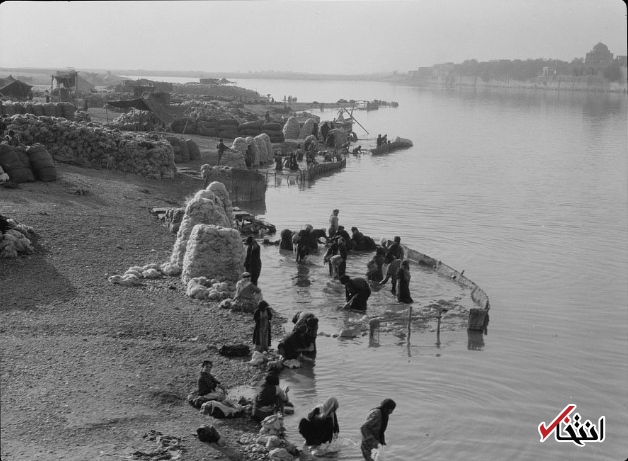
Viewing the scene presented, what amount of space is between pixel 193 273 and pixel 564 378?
7039 mm

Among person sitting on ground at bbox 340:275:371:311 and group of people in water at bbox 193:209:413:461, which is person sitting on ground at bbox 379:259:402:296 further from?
person sitting on ground at bbox 340:275:371:311

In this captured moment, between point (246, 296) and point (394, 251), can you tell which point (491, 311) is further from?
point (246, 296)

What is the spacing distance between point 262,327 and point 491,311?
19.7 feet

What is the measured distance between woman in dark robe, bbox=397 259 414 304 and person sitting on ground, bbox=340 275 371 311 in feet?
2.87

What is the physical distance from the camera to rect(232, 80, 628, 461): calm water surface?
443 inches

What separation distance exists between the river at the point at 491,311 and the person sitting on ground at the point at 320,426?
1.25 feet

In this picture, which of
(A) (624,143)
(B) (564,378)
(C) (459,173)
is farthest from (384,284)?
(A) (624,143)

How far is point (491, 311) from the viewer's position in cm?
1669

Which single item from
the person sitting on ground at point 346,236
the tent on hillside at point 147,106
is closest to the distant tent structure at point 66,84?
the tent on hillside at point 147,106

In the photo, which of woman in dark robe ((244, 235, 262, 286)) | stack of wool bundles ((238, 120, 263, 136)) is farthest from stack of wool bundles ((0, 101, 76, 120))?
woman in dark robe ((244, 235, 262, 286))

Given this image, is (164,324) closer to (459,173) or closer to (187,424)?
(187,424)

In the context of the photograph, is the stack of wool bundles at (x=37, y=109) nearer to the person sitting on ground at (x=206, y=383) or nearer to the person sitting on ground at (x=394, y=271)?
the person sitting on ground at (x=394, y=271)

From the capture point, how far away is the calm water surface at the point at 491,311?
36.9ft

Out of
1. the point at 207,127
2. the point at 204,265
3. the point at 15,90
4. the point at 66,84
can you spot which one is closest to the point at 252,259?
the point at 204,265
